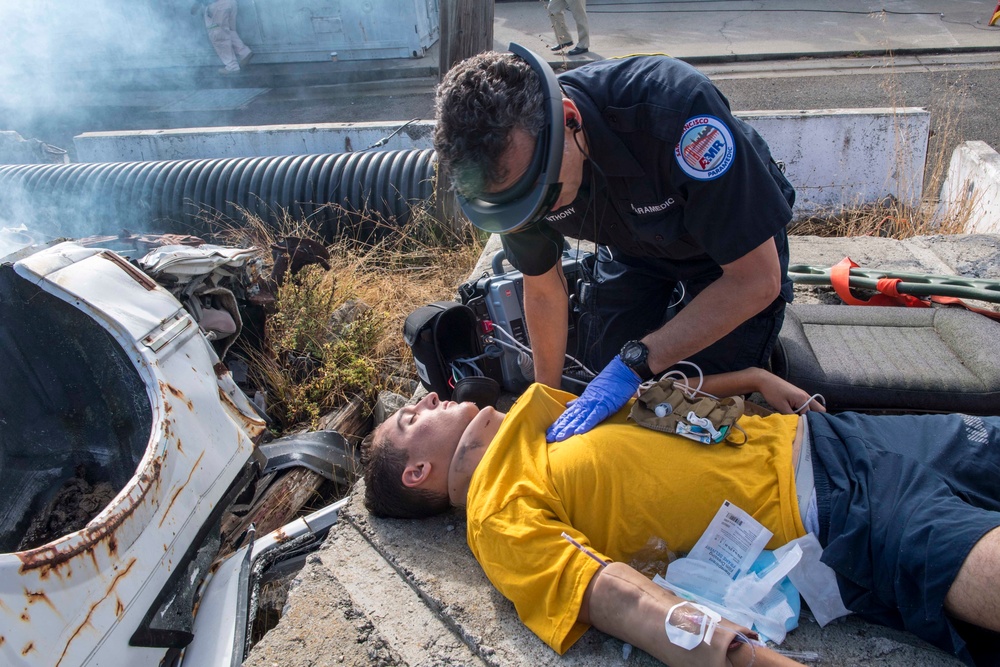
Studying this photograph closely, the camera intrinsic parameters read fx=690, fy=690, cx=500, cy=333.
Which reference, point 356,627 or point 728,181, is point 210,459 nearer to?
point 356,627

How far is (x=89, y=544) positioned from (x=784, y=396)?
2221mm

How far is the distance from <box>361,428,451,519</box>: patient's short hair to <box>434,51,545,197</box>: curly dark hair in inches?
39.7

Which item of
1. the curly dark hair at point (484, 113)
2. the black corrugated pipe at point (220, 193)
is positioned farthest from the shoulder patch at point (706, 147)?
the black corrugated pipe at point (220, 193)

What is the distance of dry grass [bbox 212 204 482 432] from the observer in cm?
382

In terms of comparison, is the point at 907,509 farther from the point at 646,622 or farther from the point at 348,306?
the point at 348,306

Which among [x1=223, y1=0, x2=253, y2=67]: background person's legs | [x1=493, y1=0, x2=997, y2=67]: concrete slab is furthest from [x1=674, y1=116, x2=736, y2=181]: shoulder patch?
[x1=223, y1=0, x2=253, y2=67]: background person's legs

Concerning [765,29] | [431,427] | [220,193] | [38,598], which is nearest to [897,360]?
[431,427]

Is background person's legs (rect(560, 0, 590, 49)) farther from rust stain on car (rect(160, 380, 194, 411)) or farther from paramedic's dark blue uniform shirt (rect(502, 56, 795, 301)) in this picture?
rust stain on car (rect(160, 380, 194, 411))

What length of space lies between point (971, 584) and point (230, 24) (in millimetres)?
12330

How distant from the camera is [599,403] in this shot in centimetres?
223

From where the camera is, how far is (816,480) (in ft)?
6.63

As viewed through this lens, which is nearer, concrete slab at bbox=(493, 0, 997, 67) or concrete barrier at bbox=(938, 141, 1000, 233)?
concrete barrier at bbox=(938, 141, 1000, 233)

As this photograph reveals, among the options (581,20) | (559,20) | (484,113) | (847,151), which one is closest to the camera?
(484,113)

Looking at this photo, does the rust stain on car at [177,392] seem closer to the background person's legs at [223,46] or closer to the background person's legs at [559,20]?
the background person's legs at [559,20]
